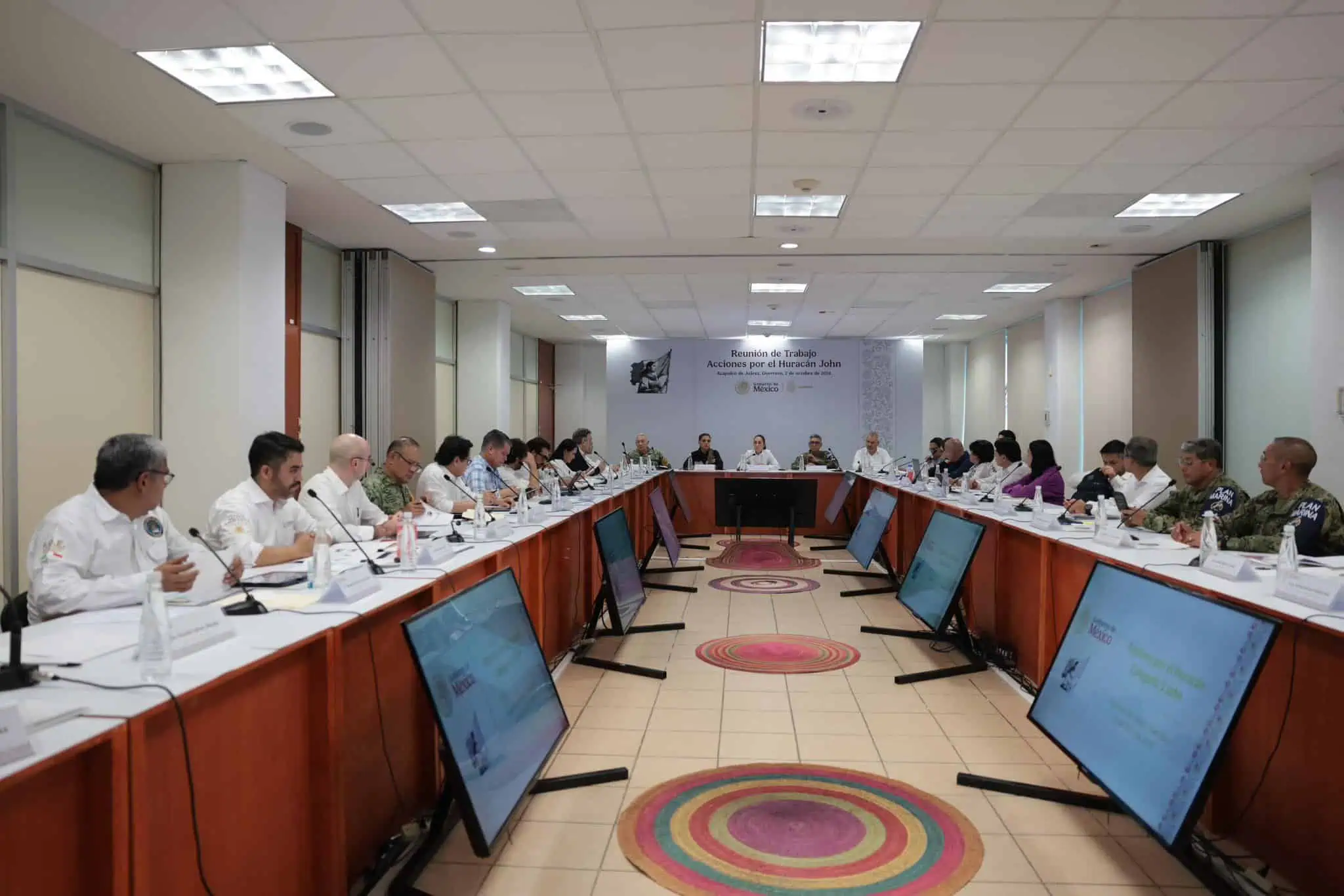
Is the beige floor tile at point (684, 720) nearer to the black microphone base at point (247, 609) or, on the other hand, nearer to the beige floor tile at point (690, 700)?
the beige floor tile at point (690, 700)

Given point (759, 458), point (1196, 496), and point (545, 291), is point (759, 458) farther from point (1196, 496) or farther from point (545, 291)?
point (1196, 496)

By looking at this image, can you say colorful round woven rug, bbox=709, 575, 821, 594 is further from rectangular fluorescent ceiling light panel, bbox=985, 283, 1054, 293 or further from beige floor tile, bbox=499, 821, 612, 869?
rectangular fluorescent ceiling light panel, bbox=985, 283, 1054, 293

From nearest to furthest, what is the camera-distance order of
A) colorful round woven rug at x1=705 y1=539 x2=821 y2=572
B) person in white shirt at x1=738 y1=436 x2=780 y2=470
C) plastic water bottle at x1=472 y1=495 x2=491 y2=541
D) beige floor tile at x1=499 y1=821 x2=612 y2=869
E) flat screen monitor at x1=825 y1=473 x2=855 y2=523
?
1. beige floor tile at x1=499 y1=821 x2=612 y2=869
2. plastic water bottle at x1=472 y1=495 x2=491 y2=541
3. colorful round woven rug at x1=705 y1=539 x2=821 y2=572
4. flat screen monitor at x1=825 y1=473 x2=855 y2=523
5. person in white shirt at x1=738 y1=436 x2=780 y2=470

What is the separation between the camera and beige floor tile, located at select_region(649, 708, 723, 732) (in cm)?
350

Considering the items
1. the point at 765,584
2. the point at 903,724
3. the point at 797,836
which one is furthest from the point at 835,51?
the point at 765,584

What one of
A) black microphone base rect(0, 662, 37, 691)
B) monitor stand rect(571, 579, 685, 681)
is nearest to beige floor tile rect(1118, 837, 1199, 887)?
monitor stand rect(571, 579, 685, 681)

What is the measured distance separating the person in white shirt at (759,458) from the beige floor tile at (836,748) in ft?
23.8

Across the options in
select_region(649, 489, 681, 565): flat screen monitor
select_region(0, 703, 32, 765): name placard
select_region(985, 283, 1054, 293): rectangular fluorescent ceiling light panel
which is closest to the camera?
select_region(0, 703, 32, 765): name placard

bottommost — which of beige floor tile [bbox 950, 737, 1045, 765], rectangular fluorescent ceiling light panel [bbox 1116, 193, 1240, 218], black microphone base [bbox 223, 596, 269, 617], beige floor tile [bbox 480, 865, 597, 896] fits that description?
beige floor tile [bbox 950, 737, 1045, 765]

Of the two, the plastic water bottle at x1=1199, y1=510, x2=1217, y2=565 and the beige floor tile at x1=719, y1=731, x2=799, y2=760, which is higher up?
the plastic water bottle at x1=1199, y1=510, x2=1217, y2=565

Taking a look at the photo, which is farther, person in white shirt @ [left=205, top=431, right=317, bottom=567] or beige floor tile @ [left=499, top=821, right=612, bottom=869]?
person in white shirt @ [left=205, top=431, right=317, bottom=567]

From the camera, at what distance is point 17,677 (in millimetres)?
1514

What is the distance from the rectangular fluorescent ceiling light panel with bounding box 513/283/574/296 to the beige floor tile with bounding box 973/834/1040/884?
25.7ft

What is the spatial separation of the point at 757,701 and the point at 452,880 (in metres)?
1.87
